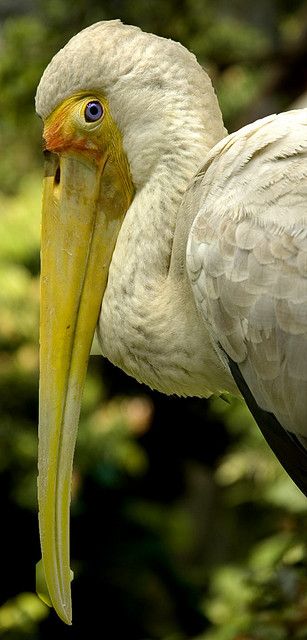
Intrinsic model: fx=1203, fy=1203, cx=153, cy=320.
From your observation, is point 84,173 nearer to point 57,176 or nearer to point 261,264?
point 57,176

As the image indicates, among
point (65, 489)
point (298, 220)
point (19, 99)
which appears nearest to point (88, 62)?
point (298, 220)

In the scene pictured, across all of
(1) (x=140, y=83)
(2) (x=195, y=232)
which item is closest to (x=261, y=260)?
(2) (x=195, y=232)

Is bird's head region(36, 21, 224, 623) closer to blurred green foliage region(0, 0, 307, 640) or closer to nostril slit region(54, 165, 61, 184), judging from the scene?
nostril slit region(54, 165, 61, 184)

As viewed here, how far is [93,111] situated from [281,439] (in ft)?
3.26

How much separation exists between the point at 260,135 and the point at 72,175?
570 mm

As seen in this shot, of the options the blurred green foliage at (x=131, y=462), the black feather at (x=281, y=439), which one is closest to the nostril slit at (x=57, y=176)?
the black feather at (x=281, y=439)

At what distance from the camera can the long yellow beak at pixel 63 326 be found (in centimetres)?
326

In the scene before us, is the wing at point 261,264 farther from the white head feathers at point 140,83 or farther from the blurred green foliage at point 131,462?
the blurred green foliage at point 131,462

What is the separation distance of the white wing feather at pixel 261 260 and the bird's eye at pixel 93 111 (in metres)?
0.40

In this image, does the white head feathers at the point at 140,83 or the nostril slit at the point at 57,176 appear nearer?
the white head feathers at the point at 140,83

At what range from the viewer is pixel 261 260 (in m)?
2.80

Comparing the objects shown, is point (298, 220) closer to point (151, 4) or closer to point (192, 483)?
point (151, 4)

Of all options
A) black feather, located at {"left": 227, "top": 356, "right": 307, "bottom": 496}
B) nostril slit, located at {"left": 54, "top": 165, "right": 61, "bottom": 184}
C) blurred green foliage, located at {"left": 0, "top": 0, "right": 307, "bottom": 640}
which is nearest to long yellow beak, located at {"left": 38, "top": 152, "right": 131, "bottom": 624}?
nostril slit, located at {"left": 54, "top": 165, "right": 61, "bottom": 184}

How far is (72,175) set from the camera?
325 cm
